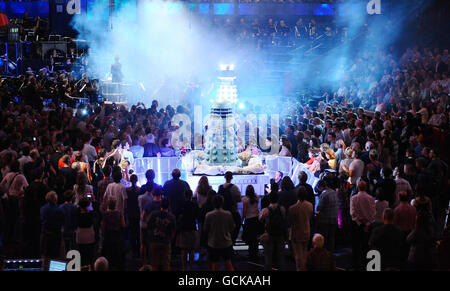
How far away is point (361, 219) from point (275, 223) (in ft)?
4.08

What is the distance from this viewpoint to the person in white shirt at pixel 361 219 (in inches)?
304

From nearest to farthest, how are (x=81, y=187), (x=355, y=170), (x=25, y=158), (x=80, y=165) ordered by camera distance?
1. (x=81, y=187)
2. (x=80, y=165)
3. (x=355, y=170)
4. (x=25, y=158)

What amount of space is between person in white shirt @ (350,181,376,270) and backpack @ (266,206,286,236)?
3.57 feet

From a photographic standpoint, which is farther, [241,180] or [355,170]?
[241,180]

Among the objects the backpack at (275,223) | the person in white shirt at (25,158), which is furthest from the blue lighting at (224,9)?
the backpack at (275,223)

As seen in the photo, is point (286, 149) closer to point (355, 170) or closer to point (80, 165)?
point (355, 170)

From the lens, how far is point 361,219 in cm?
775

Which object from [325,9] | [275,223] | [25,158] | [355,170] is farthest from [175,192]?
[325,9]

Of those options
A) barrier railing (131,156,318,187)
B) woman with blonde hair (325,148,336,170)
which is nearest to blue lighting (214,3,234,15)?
barrier railing (131,156,318,187)

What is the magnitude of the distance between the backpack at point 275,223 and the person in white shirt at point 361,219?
1.09 m

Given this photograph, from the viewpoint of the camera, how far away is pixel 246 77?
23969mm
